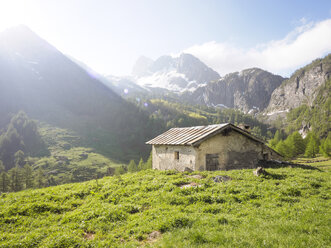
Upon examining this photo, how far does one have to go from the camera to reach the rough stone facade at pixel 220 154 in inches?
703

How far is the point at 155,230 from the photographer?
24.0ft

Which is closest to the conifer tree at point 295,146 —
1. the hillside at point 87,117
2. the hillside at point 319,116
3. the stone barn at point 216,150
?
the stone barn at point 216,150

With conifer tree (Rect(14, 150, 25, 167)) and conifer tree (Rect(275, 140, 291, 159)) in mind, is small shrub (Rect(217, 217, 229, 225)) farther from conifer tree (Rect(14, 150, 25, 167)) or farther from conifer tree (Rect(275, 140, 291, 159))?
conifer tree (Rect(14, 150, 25, 167))

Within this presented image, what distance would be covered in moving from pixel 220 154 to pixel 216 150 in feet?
2.12

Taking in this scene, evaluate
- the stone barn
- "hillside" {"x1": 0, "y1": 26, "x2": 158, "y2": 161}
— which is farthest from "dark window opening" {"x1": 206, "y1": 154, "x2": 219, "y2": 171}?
"hillside" {"x1": 0, "y1": 26, "x2": 158, "y2": 161}

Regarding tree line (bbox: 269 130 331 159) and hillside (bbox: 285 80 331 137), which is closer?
tree line (bbox: 269 130 331 159)

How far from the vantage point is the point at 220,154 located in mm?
18656

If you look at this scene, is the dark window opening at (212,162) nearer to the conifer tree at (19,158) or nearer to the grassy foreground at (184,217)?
the grassy foreground at (184,217)

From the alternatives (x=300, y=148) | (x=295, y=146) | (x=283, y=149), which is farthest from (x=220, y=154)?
(x=300, y=148)

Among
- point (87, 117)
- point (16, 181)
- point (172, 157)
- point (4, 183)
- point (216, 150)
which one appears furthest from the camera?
point (87, 117)

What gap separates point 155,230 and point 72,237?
321 cm

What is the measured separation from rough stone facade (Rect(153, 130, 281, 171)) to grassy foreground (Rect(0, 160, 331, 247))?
5.42 m

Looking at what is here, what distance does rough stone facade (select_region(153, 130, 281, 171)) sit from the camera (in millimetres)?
17859

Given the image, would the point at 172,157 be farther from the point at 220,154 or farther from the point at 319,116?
the point at 319,116
